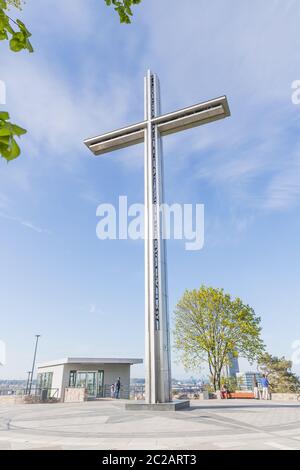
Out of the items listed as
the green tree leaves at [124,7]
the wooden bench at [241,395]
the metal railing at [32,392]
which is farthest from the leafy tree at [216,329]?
the green tree leaves at [124,7]

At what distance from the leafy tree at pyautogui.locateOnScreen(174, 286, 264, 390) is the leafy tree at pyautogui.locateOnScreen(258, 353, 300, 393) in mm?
19118

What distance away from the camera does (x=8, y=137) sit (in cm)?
166

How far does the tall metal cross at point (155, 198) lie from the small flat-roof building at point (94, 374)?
15332 mm

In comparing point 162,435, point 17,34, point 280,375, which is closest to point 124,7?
point 17,34

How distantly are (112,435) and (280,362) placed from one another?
1756 inches

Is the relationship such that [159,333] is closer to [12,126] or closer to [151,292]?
[151,292]

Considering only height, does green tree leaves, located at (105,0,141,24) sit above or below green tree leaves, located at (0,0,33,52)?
above

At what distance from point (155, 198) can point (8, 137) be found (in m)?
14.1

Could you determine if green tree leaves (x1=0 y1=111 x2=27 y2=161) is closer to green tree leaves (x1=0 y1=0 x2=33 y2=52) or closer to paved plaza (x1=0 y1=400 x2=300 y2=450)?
green tree leaves (x1=0 y1=0 x2=33 y2=52)

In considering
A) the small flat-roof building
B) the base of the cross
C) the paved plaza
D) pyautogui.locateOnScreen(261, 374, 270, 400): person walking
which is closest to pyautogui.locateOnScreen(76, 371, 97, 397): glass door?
the small flat-roof building

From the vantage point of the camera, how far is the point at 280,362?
1762 inches

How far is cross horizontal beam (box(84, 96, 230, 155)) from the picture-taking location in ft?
54.6

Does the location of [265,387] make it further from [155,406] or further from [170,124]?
[170,124]
